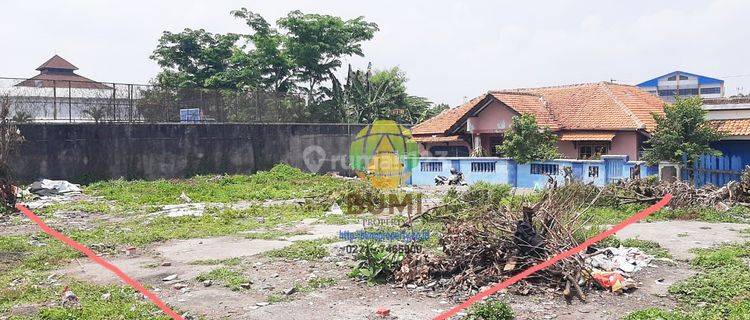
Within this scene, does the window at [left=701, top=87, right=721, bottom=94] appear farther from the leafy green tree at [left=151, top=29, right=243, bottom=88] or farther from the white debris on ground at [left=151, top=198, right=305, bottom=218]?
the white debris on ground at [left=151, top=198, right=305, bottom=218]

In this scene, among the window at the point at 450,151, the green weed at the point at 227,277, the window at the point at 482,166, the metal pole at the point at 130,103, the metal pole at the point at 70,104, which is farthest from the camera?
the window at the point at 450,151

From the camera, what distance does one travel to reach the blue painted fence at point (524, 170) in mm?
18438

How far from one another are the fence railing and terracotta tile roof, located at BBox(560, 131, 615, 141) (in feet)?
37.2

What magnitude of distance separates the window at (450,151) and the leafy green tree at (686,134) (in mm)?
10035

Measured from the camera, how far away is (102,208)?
15.5m

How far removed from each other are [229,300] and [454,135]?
66.6 feet

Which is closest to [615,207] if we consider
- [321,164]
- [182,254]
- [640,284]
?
[640,284]

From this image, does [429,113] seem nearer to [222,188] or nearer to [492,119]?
Answer: [492,119]

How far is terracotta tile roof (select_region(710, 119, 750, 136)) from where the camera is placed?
1770 cm

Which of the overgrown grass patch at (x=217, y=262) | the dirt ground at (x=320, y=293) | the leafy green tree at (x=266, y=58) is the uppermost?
the leafy green tree at (x=266, y=58)

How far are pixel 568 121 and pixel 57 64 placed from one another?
41.9 metres

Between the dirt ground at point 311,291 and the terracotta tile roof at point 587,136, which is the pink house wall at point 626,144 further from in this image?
the dirt ground at point 311,291

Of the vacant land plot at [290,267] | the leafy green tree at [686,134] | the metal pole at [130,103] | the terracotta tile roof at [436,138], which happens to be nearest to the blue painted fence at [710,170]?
the leafy green tree at [686,134]

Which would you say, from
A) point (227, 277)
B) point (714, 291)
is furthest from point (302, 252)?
point (714, 291)
